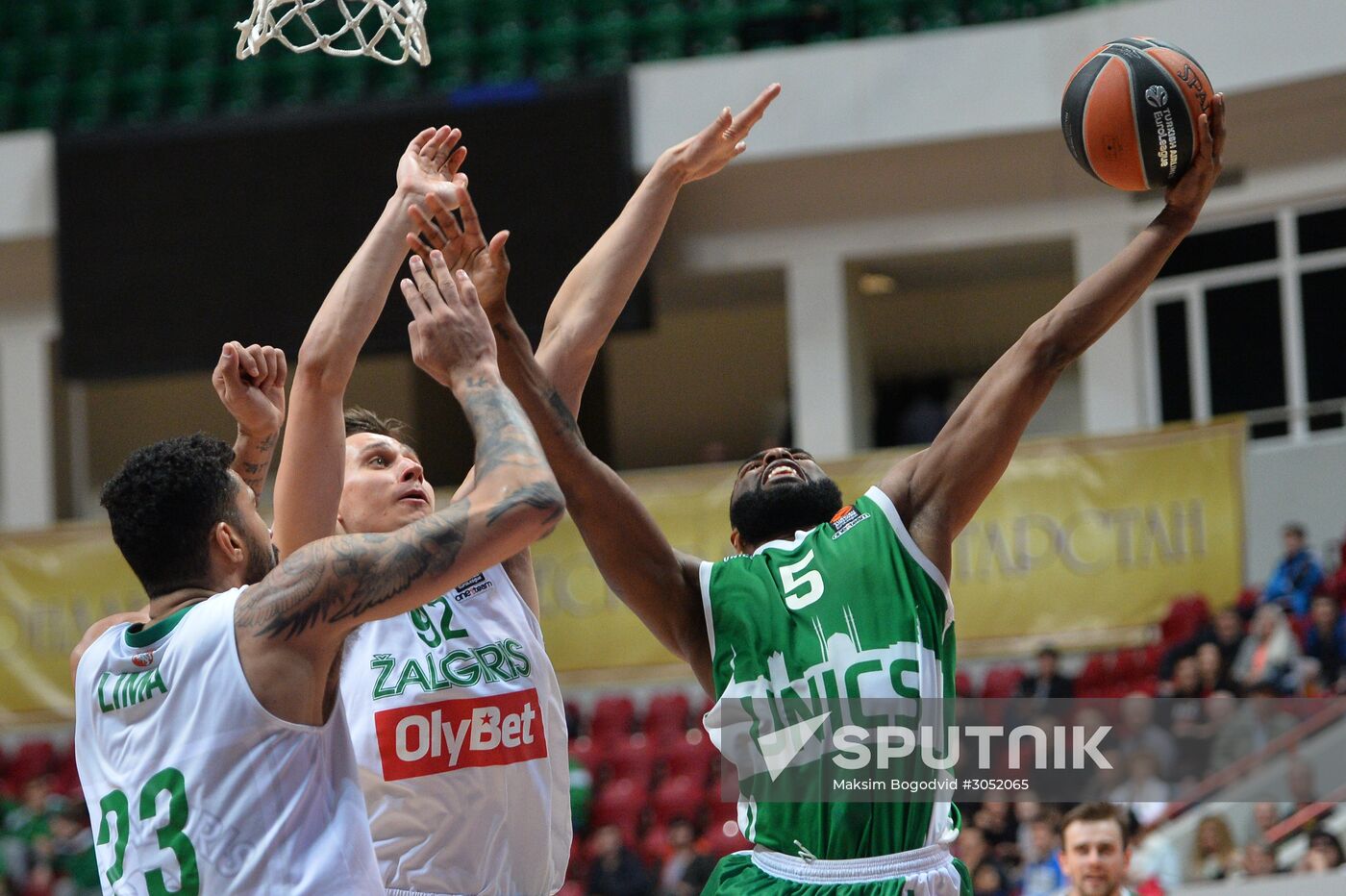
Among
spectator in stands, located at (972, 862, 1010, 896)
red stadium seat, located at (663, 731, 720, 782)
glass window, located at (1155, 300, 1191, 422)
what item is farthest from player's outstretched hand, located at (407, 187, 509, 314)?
glass window, located at (1155, 300, 1191, 422)

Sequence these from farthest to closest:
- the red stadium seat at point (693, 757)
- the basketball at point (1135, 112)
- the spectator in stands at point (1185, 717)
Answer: the red stadium seat at point (693, 757)
the spectator in stands at point (1185, 717)
the basketball at point (1135, 112)

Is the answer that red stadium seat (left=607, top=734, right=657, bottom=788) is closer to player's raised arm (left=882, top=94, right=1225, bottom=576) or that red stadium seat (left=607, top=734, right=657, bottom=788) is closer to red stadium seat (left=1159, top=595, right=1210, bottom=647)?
red stadium seat (left=1159, top=595, right=1210, bottom=647)

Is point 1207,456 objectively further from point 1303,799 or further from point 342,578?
point 342,578

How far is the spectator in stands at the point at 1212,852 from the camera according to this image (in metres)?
9.53

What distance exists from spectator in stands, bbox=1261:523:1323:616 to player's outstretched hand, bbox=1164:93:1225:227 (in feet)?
30.1

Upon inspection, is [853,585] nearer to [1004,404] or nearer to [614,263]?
[1004,404]

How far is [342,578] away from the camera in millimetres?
2924

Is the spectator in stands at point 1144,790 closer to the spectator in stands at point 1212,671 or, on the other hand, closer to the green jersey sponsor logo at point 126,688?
the spectator in stands at point 1212,671

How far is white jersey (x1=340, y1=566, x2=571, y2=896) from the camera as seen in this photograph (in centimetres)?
382

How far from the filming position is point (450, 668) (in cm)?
395

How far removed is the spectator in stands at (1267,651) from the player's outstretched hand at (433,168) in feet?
28.8

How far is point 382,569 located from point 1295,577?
36.5 ft

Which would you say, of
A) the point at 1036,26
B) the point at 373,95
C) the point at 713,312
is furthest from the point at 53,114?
the point at 1036,26

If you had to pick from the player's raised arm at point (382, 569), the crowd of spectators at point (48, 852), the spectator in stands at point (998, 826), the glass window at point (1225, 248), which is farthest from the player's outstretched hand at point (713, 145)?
the glass window at point (1225, 248)
